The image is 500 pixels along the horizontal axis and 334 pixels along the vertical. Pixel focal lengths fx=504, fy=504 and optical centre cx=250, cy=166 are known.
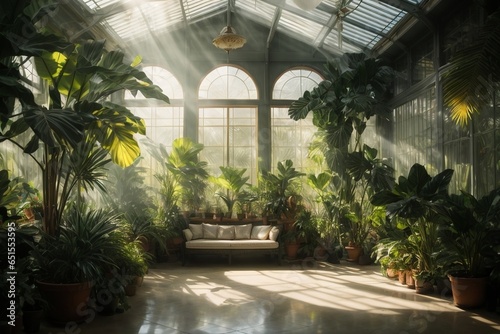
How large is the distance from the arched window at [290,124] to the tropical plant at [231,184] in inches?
52.6

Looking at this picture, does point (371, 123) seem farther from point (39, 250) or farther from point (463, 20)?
point (39, 250)

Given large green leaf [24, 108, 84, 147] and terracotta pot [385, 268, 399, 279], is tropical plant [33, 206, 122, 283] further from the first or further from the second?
terracotta pot [385, 268, 399, 279]

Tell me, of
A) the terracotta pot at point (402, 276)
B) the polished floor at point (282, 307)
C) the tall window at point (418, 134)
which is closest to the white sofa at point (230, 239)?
the polished floor at point (282, 307)

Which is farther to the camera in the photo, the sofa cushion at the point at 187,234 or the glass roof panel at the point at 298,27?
the glass roof panel at the point at 298,27

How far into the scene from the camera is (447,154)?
7234 mm

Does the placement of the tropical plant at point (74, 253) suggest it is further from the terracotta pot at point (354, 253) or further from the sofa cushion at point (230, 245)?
the terracotta pot at point (354, 253)

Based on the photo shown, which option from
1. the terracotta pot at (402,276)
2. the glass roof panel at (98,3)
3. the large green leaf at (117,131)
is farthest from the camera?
the glass roof panel at (98,3)

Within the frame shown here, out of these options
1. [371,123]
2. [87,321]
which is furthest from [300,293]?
[371,123]

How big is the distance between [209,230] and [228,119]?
2804mm

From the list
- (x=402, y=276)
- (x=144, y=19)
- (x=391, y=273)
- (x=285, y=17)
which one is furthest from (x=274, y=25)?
(x=402, y=276)

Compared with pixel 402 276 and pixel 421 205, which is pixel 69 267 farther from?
pixel 402 276

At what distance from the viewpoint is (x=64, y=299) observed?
4.64 meters

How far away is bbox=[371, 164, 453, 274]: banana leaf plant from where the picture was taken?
5684 millimetres

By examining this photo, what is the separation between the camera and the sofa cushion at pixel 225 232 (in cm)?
924
